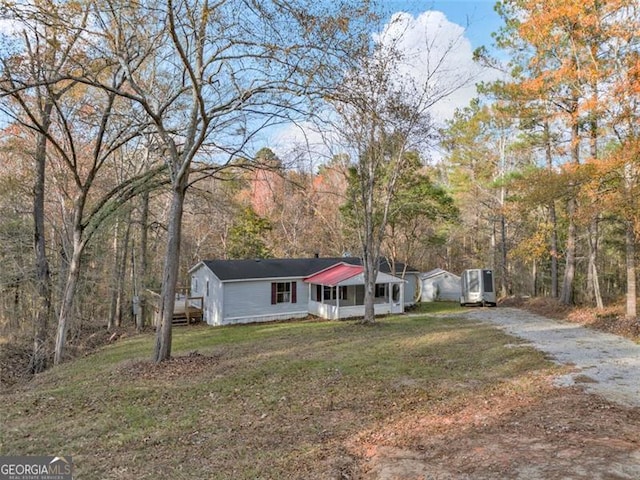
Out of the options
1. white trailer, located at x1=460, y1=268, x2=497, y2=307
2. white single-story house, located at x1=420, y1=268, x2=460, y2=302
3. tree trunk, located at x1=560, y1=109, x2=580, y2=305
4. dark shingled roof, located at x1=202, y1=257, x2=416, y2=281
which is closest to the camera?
tree trunk, located at x1=560, y1=109, x2=580, y2=305

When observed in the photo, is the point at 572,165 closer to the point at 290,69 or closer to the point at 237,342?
the point at 290,69

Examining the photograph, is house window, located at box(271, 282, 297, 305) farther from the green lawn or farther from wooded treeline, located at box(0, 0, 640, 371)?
the green lawn

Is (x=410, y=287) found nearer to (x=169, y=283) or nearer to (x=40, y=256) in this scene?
(x=169, y=283)

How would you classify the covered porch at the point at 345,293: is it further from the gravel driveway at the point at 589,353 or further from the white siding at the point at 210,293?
the gravel driveway at the point at 589,353

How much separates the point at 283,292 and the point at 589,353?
1321 cm

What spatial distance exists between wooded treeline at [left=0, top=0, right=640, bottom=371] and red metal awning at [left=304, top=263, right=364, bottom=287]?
2.30 m

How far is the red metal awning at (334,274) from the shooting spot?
17.9 m

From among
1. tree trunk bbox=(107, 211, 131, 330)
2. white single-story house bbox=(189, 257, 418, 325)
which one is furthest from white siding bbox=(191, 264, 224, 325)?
tree trunk bbox=(107, 211, 131, 330)

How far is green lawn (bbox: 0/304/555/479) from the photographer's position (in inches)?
155

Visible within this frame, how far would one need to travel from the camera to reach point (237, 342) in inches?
474

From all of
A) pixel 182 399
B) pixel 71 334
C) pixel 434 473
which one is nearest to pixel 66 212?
pixel 71 334

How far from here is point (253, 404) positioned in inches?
222

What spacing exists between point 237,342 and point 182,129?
248 inches

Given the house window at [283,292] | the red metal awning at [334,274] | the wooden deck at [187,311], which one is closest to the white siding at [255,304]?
the house window at [283,292]
